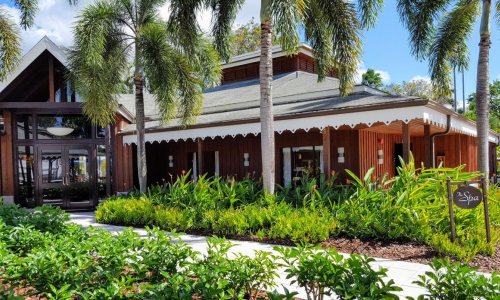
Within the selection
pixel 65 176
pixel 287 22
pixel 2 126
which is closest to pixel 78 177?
pixel 65 176

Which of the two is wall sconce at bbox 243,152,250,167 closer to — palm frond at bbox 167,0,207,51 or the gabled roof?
the gabled roof

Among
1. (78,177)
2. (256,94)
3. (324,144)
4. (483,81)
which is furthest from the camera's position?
(256,94)

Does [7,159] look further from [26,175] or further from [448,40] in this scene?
[448,40]

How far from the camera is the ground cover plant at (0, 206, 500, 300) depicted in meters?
3.40

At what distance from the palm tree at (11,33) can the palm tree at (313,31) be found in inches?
157

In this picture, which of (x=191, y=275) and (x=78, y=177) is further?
(x=78, y=177)

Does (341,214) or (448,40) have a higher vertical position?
(448,40)

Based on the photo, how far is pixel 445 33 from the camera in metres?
13.3

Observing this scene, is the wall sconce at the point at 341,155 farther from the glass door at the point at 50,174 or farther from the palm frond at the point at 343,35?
the glass door at the point at 50,174

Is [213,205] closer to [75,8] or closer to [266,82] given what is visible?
[266,82]

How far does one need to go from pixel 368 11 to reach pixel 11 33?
1083cm

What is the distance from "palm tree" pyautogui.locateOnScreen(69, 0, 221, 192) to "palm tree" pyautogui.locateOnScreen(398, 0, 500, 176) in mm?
6548

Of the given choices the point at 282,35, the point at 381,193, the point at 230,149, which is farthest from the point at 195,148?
the point at 381,193

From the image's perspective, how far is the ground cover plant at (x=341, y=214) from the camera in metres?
7.52
